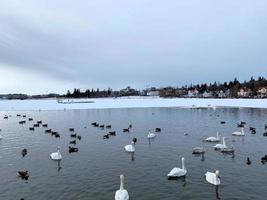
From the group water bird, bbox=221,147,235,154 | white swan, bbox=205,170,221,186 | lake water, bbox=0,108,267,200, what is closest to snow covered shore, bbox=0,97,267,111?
lake water, bbox=0,108,267,200

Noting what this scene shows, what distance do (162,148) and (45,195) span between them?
47.8 ft

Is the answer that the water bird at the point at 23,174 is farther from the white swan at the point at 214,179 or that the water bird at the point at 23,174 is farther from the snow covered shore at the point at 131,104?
the snow covered shore at the point at 131,104

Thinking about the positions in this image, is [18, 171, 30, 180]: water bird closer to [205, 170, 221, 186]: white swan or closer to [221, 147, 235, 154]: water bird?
[205, 170, 221, 186]: white swan

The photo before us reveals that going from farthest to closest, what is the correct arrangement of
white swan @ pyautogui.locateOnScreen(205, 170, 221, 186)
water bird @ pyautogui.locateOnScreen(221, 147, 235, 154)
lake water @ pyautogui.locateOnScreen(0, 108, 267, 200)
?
water bird @ pyautogui.locateOnScreen(221, 147, 235, 154), white swan @ pyautogui.locateOnScreen(205, 170, 221, 186), lake water @ pyautogui.locateOnScreen(0, 108, 267, 200)

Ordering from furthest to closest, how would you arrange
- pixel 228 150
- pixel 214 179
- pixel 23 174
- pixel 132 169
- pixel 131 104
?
1. pixel 131 104
2. pixel 228 150
3. pixel 132 169
4. pixel 23 174
5. pixel 214 179

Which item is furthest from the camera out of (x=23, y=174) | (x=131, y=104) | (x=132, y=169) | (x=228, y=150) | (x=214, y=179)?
(x=131, y=104)

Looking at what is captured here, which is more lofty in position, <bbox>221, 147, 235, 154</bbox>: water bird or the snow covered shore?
the snow covered shore

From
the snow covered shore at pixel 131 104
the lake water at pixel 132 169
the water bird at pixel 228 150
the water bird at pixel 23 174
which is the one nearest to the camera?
the lake water at pixel 132 169

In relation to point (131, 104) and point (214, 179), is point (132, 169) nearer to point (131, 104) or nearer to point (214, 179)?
point (214, 179)

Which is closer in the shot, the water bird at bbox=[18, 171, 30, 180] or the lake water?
the lake water

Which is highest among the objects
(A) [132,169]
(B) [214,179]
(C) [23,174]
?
(B) [214,179]

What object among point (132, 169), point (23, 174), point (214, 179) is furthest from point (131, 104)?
point (214, 179)

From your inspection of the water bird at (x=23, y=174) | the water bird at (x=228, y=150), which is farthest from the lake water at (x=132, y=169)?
the water bird at (x=228, y=150)

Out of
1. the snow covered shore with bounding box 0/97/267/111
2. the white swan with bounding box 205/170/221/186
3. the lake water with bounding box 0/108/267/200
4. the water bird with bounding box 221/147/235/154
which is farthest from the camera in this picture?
the snow covered shore with bounding box 0/97/267/111
